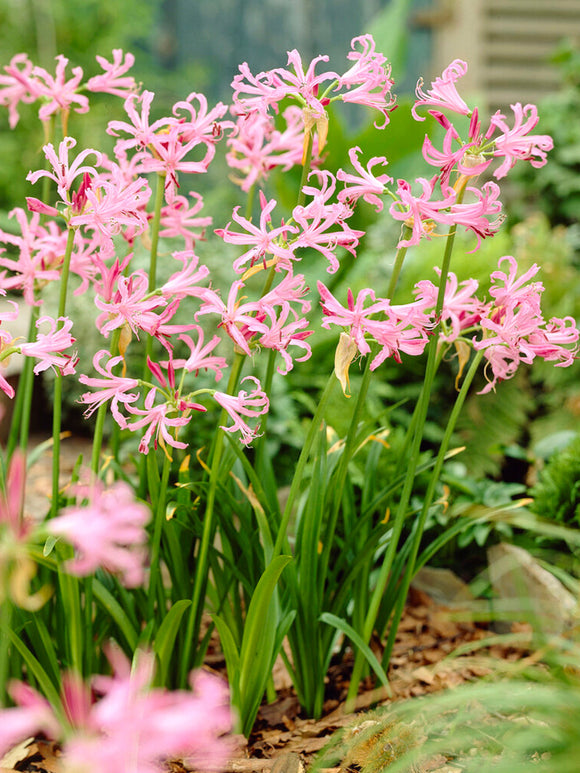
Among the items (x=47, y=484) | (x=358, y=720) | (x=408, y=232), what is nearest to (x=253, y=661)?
(x=358, y=720)

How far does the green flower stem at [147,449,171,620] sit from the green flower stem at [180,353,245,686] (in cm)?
7

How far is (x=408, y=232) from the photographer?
127cm

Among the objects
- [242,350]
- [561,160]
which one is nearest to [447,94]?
[242,350]

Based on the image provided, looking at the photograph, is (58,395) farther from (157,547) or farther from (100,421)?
(157,547)

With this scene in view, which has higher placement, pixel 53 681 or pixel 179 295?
pixel 179 295

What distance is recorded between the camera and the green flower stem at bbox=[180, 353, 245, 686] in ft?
4.26

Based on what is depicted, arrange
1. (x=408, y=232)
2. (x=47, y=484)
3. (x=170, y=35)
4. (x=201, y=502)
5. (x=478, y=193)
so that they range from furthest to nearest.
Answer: (x=170, y=35), (x=47, y=484), (x=201, y=502), (x=408, y=232), (x=478, y=193)

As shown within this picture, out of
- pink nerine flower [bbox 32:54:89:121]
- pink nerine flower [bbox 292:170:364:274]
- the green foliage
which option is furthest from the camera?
the green foliage

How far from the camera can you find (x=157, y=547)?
1377mm

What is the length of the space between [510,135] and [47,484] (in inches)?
95.3

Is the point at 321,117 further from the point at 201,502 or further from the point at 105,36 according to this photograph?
the point at 105,36

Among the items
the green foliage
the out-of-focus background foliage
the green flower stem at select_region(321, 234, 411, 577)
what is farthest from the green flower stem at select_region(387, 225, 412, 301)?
the green foliage

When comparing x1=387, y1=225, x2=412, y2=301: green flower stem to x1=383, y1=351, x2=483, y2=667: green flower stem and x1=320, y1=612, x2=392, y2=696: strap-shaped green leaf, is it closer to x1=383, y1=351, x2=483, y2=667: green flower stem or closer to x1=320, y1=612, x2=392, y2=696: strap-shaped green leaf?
x1=383, y1=351, x2=483, y2=667: green flower stem

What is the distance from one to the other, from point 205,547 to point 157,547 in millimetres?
90
